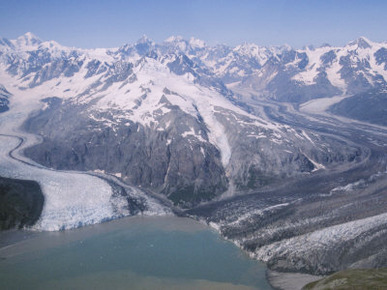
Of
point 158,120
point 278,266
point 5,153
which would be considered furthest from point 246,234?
point 5,153

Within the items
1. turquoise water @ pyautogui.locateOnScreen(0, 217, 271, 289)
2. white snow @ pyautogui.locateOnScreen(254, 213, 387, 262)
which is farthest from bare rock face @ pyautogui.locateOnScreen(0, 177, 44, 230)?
white snow @ pyautogui.locateOnScreen(254, 213, 387, 262)

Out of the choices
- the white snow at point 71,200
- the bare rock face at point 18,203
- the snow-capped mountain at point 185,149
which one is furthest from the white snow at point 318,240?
the bare rock face at point 18,203

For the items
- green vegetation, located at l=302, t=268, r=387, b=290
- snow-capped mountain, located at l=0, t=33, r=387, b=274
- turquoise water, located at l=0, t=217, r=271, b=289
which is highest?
snow-capped mountain, located at l=0, t=33, r=387, b=274

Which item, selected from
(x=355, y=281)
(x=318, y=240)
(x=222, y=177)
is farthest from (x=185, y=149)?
(x=355, y=281)

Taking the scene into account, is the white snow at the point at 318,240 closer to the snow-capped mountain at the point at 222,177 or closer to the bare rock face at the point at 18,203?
the snow-capped mountain at the point at 222,177

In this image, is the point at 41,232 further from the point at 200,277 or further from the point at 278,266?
the point at 278,266

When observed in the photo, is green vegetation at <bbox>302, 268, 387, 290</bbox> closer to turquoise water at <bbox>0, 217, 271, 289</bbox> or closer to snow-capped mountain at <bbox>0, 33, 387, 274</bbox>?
snow-capped mountain at <bbox>0, 33, 387, 274</bbox>

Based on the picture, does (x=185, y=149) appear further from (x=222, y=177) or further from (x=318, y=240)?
(x=318, y=240)
